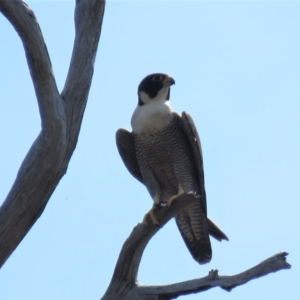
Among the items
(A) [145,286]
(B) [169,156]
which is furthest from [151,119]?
(A) [145,286]

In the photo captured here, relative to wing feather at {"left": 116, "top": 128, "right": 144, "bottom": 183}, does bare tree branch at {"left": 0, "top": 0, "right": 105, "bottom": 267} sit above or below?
below

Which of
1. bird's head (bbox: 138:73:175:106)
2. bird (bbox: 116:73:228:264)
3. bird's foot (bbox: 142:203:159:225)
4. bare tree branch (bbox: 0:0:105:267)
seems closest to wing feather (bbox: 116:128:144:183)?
bird (bbox: 116:73:228:264)

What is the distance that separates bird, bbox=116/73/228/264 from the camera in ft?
25.1

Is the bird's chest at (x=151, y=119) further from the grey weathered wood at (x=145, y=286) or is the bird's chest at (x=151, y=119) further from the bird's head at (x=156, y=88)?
the grey weathered wood at (x=145, y=286)

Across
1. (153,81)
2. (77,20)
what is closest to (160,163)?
(153,81)

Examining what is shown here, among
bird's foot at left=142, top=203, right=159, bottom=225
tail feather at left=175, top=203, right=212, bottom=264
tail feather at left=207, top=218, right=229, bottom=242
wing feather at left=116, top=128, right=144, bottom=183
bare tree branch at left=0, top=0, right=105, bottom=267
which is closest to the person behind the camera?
bare tree branch at left=0, top=0, right=105, bottom=267

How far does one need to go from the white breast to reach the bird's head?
148mm

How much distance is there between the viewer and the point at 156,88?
8.02 meters

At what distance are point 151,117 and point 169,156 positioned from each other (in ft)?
1.33

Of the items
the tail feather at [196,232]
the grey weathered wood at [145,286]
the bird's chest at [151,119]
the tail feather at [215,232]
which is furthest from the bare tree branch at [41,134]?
the tail feather at [196,232]

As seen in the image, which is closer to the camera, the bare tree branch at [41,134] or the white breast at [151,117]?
the bare tree branch at [41,134]

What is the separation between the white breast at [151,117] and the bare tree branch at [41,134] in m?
1.84

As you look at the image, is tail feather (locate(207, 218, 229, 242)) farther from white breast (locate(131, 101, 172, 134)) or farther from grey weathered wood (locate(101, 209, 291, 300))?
grey weathered wood (locate(101, 209, 291, 300))

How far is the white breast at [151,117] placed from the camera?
25.2 ft
